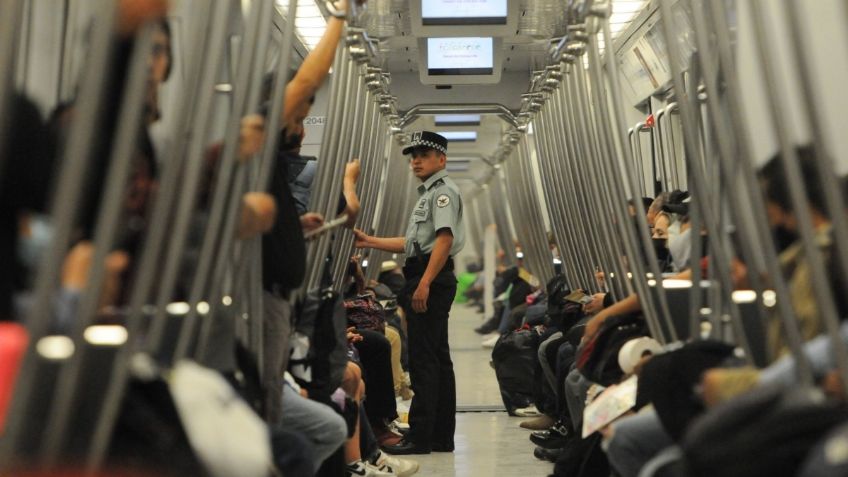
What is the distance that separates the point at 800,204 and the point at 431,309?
356cm

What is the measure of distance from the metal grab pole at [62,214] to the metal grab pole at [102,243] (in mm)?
56

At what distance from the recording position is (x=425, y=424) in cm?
559

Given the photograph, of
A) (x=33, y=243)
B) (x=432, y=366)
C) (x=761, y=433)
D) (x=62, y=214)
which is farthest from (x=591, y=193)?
(x=62, y=214)

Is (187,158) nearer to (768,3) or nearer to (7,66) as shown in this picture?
(7,66)

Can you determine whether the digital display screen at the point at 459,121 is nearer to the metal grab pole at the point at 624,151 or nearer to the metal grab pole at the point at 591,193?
the metal grab pole at the point at 591,193

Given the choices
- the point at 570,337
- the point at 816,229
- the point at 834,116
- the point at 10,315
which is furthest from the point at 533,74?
the point at 10,315

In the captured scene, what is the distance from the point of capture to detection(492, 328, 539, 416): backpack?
6.92 m

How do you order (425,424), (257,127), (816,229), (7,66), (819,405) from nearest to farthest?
(7,66)
(819,405)
(816,229)
(257,127)
(425,424)

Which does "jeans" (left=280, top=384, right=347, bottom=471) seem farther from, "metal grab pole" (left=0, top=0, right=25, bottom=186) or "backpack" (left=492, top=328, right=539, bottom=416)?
"backpack" (left=492, top=328, right=539, bottom=416)

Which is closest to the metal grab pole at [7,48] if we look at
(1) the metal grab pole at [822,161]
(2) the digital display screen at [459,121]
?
(1) the metal grab pole at [822,161]

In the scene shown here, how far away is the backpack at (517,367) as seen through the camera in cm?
692

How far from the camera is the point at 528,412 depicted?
274 inches

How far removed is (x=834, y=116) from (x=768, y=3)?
0.50 metres

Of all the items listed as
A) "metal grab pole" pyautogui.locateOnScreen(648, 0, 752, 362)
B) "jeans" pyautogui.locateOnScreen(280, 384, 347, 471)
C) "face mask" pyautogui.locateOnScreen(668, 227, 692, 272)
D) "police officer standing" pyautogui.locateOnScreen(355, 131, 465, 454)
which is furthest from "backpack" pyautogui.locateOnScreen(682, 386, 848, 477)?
"police officer standing" pyautogui.locateOnScreen(355, 131, 465, 454)
